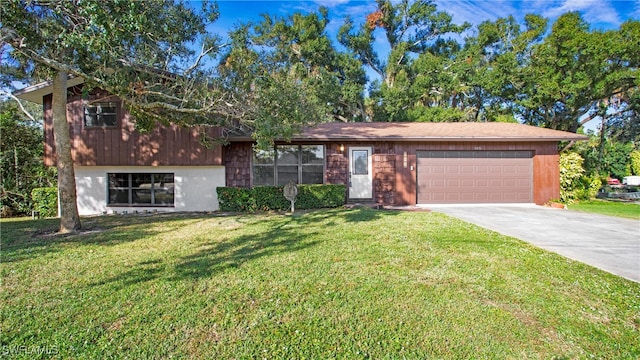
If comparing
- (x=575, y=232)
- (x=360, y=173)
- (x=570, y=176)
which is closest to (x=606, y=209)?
(x=570, y=176)

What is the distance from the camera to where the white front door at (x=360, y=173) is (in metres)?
11.0

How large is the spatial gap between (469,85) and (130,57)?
19.0 metres

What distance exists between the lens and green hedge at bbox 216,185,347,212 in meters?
9.80

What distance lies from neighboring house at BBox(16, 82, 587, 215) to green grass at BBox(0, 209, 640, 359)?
521 centimetres

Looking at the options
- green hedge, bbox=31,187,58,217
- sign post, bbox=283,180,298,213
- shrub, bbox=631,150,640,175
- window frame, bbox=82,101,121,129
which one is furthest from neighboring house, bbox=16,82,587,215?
shrub, bbox=631,150,640,175

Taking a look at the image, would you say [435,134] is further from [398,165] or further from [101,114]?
[101,114]

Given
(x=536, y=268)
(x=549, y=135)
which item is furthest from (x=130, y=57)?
(x=549, y=135)

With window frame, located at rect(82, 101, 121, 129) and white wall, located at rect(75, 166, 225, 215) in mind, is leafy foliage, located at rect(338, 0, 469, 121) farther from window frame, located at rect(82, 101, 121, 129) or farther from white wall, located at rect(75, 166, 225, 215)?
window frame, located at rect(82, 101, 121, 129)

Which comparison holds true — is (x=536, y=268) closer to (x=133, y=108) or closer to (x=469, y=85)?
(x=133, y=108)

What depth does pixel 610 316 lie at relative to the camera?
298 cm

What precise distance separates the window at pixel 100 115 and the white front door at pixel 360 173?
7.99 meters

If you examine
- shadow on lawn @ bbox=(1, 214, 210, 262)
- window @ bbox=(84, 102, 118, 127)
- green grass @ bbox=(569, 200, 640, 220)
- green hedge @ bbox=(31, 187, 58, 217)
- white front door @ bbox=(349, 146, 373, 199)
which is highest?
window @ bbox=(84, 102, 118, 127)

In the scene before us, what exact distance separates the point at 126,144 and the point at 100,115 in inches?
52.5

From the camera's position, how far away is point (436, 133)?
11.0m
